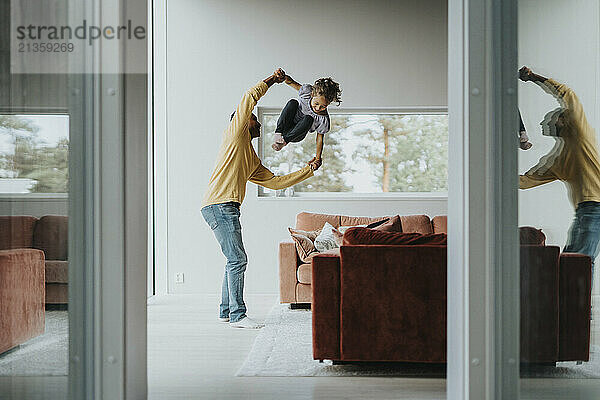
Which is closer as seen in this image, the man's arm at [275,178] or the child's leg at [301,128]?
the child's leg at [301,128]

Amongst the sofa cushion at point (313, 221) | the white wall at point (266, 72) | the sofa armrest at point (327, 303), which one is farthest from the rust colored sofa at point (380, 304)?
the white wall at point (266, 72)

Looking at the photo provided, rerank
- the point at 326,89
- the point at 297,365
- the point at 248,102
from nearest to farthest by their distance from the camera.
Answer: the point at 297,365 < the point at 326,89 < the point at 248,102

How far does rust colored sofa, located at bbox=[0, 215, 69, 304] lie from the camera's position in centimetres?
198

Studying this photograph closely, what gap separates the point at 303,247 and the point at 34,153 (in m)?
4.08

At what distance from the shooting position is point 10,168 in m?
1.96

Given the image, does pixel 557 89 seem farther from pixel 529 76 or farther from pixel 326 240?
pixel 326 240

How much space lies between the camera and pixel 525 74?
223cm

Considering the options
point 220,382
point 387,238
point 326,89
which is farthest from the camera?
point 326,89

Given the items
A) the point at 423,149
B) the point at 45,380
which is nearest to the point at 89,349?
the point at 45,380

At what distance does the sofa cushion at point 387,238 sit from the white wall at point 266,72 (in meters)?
3.73

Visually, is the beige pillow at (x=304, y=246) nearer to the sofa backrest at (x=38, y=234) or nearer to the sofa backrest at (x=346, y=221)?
Result: the sofa backrest at (x=346, y=221)

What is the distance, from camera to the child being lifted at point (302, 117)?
5.00 m

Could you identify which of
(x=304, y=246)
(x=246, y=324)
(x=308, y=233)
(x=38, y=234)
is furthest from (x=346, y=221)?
(x=38, y=234)

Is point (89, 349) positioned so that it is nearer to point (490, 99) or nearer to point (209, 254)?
point (490, 99)
